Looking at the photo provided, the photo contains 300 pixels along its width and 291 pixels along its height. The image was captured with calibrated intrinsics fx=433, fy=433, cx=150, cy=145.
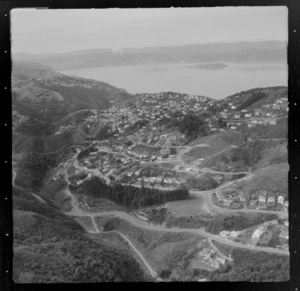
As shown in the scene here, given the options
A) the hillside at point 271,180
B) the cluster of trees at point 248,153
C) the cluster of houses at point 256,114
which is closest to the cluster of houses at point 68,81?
the cluster of houses at point 256,114

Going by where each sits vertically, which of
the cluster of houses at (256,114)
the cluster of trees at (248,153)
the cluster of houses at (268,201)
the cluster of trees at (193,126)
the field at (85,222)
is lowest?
the field at (85,222)

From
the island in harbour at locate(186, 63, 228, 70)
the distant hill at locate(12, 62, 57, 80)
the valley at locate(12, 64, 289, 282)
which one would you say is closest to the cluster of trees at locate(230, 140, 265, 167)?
the valley at locate(12, 64, 289, 282)

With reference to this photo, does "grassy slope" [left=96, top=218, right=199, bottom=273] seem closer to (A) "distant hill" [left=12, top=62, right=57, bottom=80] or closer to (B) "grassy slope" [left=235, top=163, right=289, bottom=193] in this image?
(B) "grassy slope" [left=235, top=163, right=289, bottom=193]

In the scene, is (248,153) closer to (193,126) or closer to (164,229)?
(193,126)

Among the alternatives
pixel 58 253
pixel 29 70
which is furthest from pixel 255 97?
pixel 58 253

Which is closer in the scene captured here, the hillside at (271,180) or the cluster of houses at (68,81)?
the hillside at (271,180)

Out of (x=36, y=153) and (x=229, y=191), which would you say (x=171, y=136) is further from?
(x=36, y=153)

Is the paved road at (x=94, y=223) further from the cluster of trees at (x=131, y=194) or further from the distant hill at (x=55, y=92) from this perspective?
the distant hill at (x=55, y=92)
